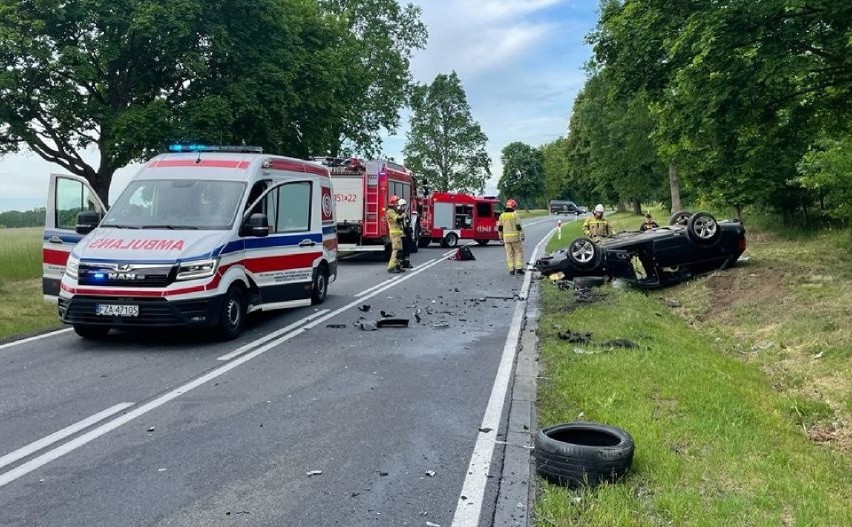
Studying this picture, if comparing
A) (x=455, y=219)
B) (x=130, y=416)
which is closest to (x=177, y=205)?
(x=130, y=416)

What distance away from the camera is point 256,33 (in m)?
22.8

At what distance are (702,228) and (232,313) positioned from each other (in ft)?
32.8

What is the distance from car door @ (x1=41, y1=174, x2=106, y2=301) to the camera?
402 inches

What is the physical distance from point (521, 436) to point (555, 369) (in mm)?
2038

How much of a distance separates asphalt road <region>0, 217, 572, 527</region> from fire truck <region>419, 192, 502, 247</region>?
21.3 metres

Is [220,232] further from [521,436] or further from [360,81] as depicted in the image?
[360,81]

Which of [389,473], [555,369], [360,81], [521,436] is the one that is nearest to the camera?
[389,473]

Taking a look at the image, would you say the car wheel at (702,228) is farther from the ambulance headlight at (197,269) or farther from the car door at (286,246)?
the ambulance headlight at (197,269)

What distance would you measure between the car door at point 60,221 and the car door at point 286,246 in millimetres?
2701

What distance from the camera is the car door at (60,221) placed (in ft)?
33.5

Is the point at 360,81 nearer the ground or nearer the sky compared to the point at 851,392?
nearer the sky

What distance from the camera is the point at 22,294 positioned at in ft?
44.8

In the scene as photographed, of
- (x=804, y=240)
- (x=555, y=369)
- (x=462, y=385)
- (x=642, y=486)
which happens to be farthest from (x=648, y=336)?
(x=804, y=240)

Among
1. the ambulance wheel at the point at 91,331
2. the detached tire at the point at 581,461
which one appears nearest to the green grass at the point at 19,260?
the ambulance wheel at the point at 91,331
